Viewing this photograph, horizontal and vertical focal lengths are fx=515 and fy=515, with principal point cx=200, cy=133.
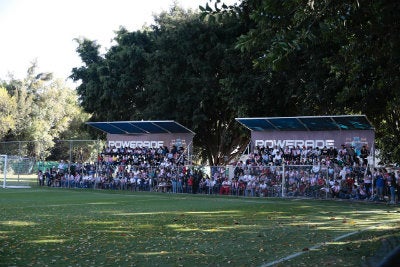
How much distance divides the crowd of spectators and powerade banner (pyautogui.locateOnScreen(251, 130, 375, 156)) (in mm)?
607

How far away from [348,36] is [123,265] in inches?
296

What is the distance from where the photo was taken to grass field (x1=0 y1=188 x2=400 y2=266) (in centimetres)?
852

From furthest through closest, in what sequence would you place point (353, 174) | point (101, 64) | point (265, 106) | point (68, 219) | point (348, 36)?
point (101, 64) < point (265, 106) < point (353, 174) < point (68, 219) < point (348, 36)

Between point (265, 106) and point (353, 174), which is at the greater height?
point (265, 106)

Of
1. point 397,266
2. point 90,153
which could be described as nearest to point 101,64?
point 90,153

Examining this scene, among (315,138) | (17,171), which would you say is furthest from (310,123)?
(17,171)

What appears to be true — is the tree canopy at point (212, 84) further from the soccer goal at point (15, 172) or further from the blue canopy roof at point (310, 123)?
the soccer goal at point (15, 172)

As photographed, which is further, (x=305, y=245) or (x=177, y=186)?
(x=177, y=186)

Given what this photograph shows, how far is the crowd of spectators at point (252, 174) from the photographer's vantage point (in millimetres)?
25359

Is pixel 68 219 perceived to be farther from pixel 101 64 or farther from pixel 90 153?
pixel 90 153

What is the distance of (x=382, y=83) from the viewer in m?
13.7

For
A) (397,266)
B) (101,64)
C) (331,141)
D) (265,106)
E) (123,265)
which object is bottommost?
(123,265)

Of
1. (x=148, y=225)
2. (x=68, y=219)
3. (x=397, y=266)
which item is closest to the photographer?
(x=397, y=266)

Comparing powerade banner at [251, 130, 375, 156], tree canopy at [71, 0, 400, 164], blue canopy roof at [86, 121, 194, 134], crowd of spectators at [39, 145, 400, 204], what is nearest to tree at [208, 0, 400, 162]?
tree canopy at [71, 0, 400, 164]
